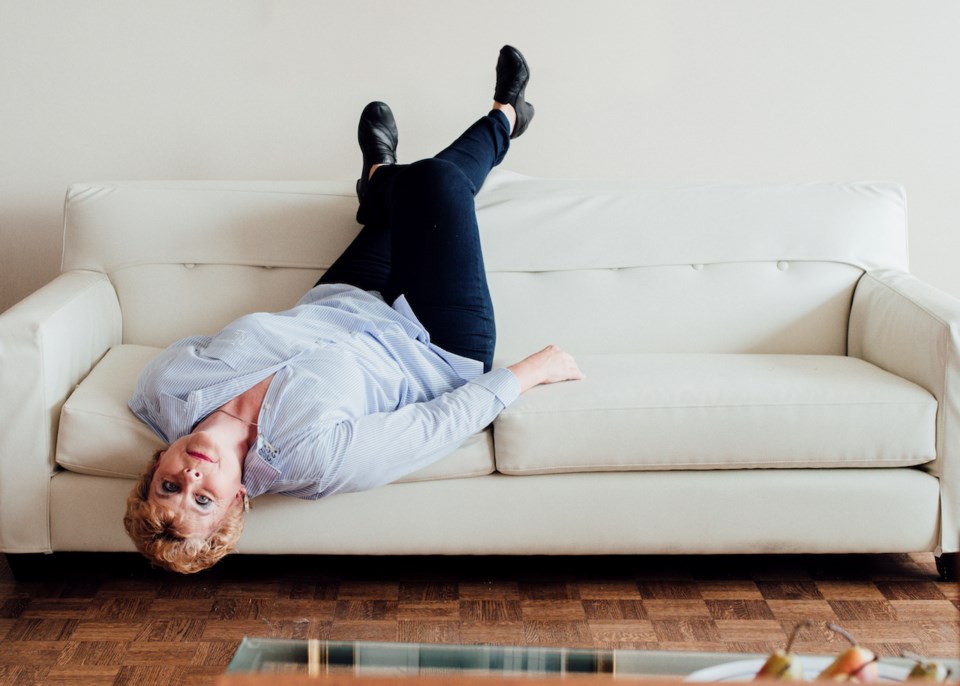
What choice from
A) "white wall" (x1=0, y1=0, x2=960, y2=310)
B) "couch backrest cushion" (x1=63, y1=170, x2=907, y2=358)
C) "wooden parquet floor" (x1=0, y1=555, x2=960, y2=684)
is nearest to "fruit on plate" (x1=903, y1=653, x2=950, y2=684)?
"wooden parquet floor" (x1=0, y1=555, x2=960, y2=684)

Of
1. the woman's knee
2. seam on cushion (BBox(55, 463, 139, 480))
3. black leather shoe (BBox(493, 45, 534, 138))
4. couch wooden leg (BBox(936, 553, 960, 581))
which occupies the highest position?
black leather shoe (BBox(493, 45, 534, 138))

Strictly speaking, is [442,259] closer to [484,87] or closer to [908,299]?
[484,87]

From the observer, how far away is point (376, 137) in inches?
97.7

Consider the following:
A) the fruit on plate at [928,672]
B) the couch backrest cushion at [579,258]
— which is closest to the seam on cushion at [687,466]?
the couch backrest cushion at [579,258]

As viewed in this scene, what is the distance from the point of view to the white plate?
1061 millimetres

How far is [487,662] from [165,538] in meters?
0.82

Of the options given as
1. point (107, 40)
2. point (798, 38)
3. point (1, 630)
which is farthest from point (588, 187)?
point (1, 630)

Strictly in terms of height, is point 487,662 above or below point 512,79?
below

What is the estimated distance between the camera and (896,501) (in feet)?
6.36

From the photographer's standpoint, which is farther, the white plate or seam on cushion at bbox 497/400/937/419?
seam on cushion at bbox 497/400/937/419

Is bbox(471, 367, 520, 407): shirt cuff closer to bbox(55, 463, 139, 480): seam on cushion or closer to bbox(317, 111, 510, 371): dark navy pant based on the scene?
bbox(317, 111, 510, 371): dark navy pant

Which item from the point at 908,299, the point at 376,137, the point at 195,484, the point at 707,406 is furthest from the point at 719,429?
the point at 376,137

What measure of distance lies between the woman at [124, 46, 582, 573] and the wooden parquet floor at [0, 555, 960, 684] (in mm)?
245

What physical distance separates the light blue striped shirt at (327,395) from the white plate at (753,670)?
0.86 m
